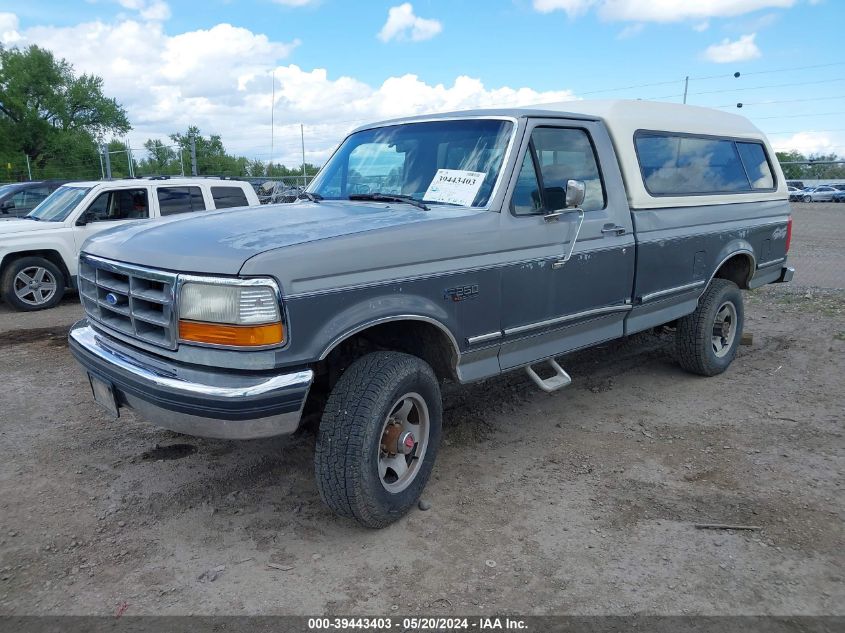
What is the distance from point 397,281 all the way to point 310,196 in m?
1.70

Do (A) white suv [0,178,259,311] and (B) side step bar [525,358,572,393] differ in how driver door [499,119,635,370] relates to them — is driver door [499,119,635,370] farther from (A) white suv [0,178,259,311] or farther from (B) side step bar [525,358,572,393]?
(A) white suv [0,178,259,311]

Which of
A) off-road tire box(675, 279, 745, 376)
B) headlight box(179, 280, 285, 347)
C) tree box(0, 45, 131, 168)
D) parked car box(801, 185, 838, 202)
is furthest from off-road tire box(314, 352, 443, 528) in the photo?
tree box(0, 45, 131, 168)

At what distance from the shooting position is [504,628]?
8.41 ft

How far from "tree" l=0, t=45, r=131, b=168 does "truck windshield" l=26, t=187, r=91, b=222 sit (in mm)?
45335

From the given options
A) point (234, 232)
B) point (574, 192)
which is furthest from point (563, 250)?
point (234, 232)

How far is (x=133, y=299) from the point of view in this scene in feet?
10.1

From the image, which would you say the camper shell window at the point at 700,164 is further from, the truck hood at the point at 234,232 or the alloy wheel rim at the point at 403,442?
the alloy wheel rim at the point at 403,442

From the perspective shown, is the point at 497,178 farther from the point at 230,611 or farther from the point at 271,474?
the point at 230,611

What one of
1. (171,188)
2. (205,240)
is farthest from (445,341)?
(171,188)

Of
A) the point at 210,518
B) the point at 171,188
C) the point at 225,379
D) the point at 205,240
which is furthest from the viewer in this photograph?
the point at 171,188

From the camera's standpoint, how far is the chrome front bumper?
2709 millimetres

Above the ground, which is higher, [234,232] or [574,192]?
[574,192]

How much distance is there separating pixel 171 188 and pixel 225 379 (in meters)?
7.33

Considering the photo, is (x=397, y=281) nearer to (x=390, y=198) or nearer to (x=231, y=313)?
(x=231, y=313)
